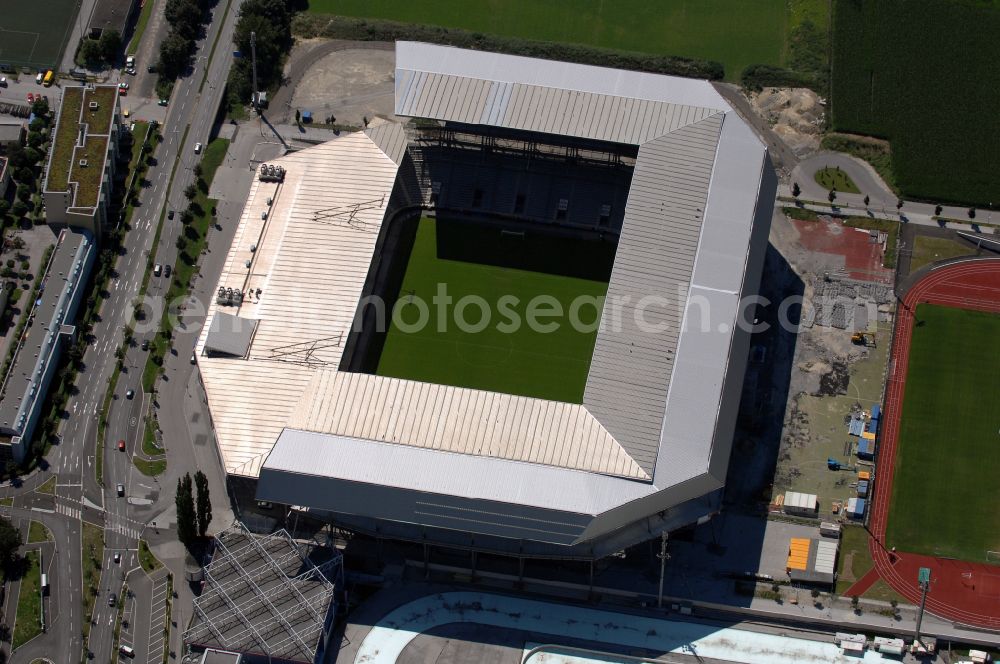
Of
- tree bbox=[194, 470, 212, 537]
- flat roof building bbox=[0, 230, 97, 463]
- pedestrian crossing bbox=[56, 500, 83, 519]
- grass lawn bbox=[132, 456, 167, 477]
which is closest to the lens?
tree bbox=[194, 470, 212, 537]

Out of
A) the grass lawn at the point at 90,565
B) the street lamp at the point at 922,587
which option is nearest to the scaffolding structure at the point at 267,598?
the grass lawn at the point at 90,565

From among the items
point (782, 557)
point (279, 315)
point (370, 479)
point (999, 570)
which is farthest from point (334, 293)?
point (999, 570)

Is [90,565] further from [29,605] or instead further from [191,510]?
[191,510]

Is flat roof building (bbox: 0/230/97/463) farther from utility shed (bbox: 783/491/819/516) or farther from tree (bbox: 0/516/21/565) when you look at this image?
utility shed (bbox: 783/491/819/516)

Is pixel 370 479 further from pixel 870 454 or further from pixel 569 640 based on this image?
pixel 870 454

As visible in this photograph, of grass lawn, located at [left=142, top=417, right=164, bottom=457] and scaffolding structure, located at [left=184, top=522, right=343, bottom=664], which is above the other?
grass lawn, located at [left=142, top=417, right=164, bottom=457]

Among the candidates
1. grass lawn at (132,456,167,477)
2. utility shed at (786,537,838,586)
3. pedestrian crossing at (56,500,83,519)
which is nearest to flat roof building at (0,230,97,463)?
pedestrian crossing at (56,500,83,519)

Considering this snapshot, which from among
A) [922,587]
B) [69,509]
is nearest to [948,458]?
[922,587]

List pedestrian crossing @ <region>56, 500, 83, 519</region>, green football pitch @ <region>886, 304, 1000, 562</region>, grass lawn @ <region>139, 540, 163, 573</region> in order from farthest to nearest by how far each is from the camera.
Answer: pedestrian crossing @ <region>56, 500, 83, 519</region>
green football pitch @ <region>886, 304, 1000, 562</region>
grass lawn @ <region>139, 540, 163, 573</region>
